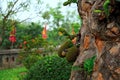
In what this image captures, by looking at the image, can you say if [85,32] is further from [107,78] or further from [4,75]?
[4,75]

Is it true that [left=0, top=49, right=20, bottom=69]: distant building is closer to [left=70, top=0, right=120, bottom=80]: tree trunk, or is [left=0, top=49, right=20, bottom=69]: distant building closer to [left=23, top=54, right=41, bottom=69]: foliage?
[left=23, top=54, right=41, bottom=69]: foliage

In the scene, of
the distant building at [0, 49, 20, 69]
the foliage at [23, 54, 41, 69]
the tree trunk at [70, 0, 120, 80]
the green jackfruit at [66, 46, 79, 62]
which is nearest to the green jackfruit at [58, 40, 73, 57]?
the green jackfruit at [66, 46, 79, 62]

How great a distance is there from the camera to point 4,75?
40.3 ft

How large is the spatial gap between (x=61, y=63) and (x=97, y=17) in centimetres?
338

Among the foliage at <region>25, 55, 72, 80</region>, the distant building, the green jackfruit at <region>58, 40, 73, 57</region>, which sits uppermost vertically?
the green jackfruit at <region>58, 40, 73, 57</region>

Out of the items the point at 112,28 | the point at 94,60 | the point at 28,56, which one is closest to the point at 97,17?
the point at 112,28

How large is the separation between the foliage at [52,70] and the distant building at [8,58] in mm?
6964

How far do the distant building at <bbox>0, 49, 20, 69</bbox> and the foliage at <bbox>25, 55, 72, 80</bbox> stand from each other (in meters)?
6.96

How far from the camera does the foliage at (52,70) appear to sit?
7.12m

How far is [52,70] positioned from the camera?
23.5 feet

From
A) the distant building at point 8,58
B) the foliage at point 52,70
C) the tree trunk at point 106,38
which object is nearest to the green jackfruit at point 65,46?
the foliage at point 52,70

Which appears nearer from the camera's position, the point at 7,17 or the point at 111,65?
the point at 111,65

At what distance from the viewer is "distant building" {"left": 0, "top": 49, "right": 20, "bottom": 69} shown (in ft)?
46.9

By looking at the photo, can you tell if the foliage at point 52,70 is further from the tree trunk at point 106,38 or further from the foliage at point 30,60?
the foliage at point 30,60
